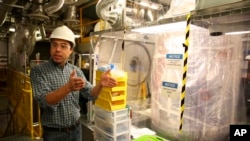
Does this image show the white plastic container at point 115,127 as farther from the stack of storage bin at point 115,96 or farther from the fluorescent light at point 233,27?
the fluorescent light at point 233,27

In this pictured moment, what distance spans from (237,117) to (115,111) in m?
1.37

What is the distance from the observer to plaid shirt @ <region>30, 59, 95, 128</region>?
1.62m

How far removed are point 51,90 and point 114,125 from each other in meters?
1.03

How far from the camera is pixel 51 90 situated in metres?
1.69

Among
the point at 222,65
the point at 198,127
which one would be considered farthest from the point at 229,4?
the point at 198,127

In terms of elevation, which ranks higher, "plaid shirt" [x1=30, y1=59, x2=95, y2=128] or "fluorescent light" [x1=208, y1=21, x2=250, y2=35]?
"fluorescent light" [x1=208, y1=21, x2=250, y2=35]

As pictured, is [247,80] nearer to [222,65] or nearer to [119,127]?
[222,65]

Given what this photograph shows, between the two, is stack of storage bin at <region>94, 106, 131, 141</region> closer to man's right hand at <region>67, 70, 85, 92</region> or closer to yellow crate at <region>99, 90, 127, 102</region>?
yellow crate at <region>99, 90, 127, 102</region>

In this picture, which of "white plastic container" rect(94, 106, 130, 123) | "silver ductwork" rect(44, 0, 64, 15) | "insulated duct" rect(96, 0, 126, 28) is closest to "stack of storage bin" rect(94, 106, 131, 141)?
"white plastic container" rect(94, 106, 130, 123)

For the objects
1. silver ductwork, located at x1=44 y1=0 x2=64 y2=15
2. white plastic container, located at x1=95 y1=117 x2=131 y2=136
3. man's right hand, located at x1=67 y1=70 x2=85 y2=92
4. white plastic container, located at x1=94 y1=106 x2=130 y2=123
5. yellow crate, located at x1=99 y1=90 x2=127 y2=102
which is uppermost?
silver ductwork, located at x1=44 y1=0 x2=64 y2=15

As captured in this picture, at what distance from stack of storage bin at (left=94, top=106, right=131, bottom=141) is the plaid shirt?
2.13 ft

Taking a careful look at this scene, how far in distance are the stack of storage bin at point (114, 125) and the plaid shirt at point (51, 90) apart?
0.65m

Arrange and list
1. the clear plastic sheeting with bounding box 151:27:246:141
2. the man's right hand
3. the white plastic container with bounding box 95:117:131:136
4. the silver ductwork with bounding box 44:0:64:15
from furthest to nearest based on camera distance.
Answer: the silver ductwork with bounding box 44:0:64:15 < the white plastic container with bounding box 95:117:131:136 < the clear plastic sheeting with bounding box 151:27:246:141 < the man's right hand

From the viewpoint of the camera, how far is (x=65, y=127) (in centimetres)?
179
